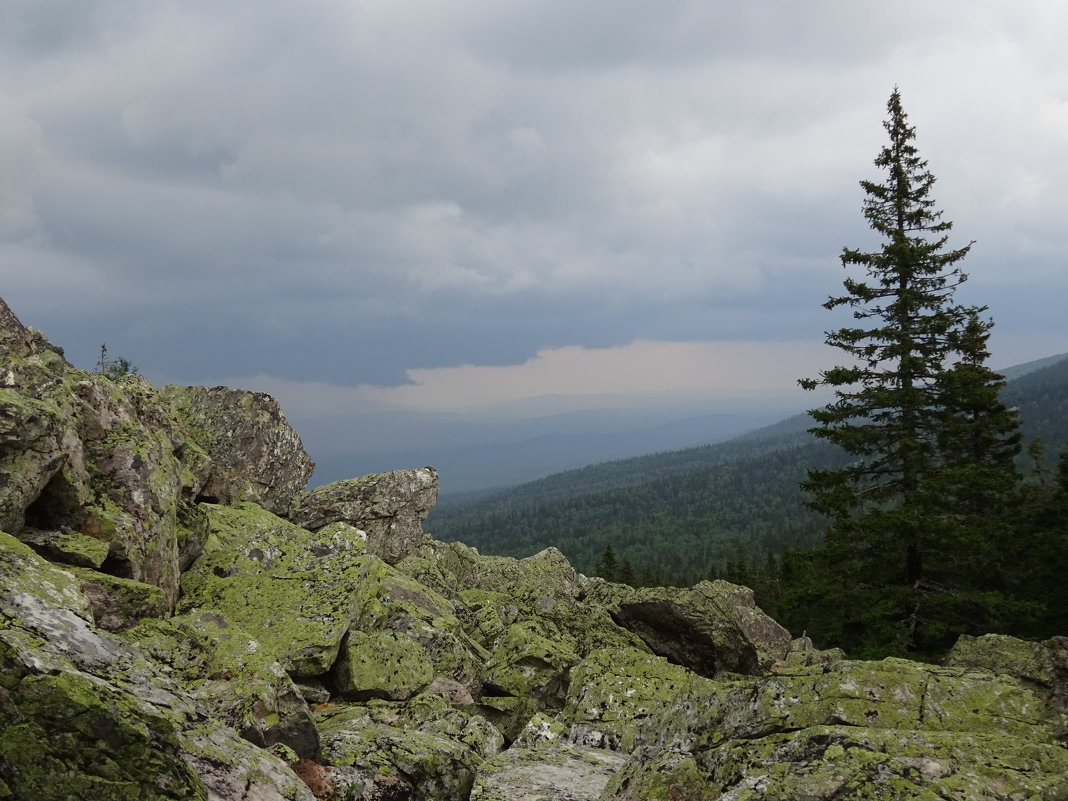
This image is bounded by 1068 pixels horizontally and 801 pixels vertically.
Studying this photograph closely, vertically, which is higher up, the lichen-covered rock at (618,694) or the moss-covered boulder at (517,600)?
the lichen-covered rock at (618,694)

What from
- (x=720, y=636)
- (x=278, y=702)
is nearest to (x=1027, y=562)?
(x=720, y=636)

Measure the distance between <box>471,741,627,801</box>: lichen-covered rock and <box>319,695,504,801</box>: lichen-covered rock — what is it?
72 cm

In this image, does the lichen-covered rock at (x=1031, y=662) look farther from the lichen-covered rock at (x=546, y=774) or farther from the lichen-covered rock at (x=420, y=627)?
the lichen-covered rock at (x=420, y=627)

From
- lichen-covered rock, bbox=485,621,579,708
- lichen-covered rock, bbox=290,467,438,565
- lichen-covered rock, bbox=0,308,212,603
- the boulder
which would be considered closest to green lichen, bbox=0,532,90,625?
the boulder

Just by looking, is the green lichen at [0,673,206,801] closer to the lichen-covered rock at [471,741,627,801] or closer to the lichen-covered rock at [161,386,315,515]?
the lichen-covered rock at [471,741,627,801]

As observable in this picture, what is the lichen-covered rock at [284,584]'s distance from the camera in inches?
695

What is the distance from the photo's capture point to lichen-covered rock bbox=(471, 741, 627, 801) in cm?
1170

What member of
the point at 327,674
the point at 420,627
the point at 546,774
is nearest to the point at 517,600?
the point at 420,627

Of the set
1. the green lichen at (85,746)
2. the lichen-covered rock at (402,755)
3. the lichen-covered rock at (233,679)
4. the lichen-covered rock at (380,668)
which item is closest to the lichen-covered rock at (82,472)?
the lichen-covered rock at (233,679)

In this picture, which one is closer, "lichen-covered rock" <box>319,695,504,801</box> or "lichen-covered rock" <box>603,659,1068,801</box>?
"lichen-covered rock" <box>603,659,1068,801</box>

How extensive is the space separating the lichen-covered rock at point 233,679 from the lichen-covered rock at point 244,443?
1323 centimetres

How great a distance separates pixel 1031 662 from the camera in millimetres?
16391

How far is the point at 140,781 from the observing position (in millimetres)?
7504

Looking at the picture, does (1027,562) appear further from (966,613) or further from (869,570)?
(869,570)
